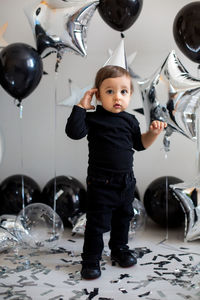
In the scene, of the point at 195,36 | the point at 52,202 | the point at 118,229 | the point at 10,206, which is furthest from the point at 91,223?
the point at 195,36

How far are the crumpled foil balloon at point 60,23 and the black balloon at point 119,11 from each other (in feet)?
Result: 0.17

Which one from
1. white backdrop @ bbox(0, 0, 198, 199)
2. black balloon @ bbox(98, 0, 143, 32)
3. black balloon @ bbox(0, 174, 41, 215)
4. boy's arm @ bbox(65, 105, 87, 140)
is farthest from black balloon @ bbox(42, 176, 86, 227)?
black balloon @ bbox(98, 0, 143, 32)

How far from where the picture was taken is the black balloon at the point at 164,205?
1707mm

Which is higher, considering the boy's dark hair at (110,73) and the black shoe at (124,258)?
the boy's dark hair at (110,73)

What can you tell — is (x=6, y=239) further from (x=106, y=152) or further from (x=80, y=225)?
(x=106, y=152)

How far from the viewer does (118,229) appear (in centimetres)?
142

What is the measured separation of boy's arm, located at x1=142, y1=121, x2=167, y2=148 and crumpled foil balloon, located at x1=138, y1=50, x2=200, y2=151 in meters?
0.13

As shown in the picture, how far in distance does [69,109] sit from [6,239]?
0.77m

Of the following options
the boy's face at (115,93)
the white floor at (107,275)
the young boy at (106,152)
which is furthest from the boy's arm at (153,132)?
the white floor at (107,275)

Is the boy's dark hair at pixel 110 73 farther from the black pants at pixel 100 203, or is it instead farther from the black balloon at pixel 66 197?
the black balloon at pixel 66 197

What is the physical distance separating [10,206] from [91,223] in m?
0.58

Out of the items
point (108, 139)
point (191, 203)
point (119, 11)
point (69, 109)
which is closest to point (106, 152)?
point (108, 139)

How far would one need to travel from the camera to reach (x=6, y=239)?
1.46m

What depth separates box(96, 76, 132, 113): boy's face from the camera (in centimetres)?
129
